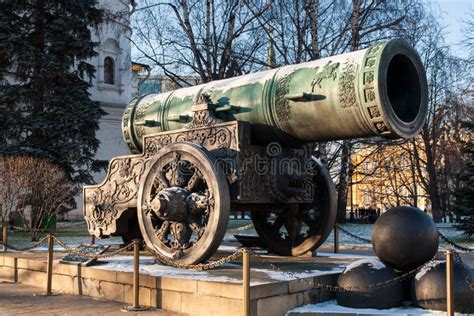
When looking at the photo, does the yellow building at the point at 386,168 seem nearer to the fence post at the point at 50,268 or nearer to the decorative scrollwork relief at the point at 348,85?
the fence post at the point at 50,268

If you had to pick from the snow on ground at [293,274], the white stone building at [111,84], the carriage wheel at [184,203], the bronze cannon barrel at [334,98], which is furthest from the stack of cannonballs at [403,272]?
the white stone building at [111,84]

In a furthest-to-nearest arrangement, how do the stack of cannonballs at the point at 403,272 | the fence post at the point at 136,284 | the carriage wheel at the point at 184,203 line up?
the carriage wheel at the point at 184,203 → the fence post at the point at 136,284 → the stack of cannonballs at the point at 403,272

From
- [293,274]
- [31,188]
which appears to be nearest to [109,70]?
[31,188]

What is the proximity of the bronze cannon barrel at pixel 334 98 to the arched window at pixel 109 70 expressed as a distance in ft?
94.5

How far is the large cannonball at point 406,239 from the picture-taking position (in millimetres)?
6438

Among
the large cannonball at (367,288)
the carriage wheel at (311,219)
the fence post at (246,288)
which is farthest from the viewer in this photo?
the carriage wheel at (311,219)

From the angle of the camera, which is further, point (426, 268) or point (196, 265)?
point (196, 265)

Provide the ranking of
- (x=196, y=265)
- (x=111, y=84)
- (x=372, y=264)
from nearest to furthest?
(x=372, y=264), (x=196, y=265), (x=111, y=84)

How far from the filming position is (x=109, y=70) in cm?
3662

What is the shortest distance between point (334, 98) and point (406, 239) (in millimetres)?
1676

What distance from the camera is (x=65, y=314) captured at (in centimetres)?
667

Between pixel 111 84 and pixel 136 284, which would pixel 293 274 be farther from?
pixel 111 84

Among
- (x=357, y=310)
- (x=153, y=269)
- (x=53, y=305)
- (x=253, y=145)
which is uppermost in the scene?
(x=253, y=145)

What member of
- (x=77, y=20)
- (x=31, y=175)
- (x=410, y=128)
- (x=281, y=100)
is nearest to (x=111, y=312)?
(x=281, y=100)
